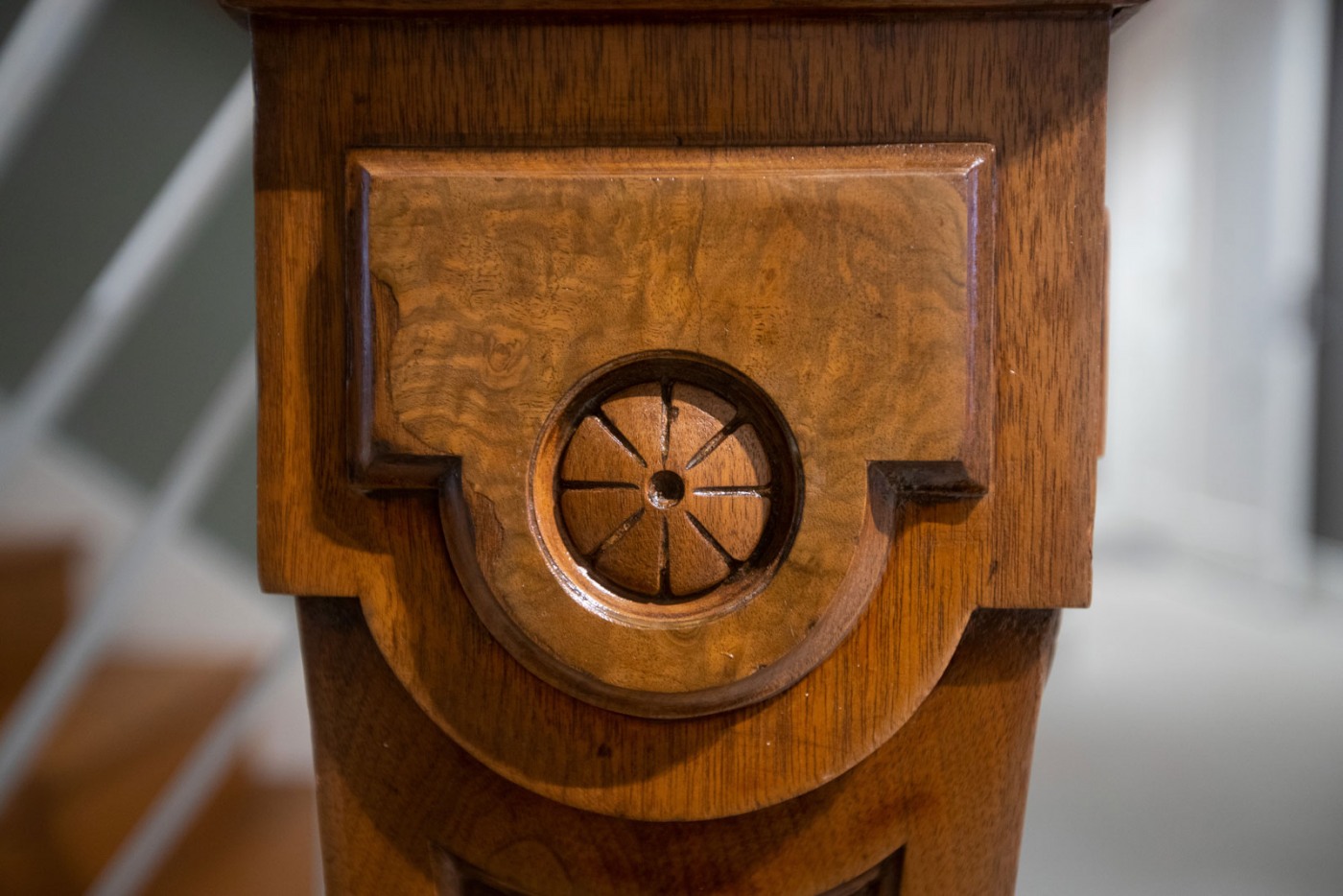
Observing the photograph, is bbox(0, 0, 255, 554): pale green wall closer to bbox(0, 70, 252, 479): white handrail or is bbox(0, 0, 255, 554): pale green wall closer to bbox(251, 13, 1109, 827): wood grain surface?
bbox(0, 70, 252, 479): white handrail

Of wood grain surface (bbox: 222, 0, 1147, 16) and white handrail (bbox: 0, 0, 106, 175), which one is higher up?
white handrail (bbox: 0, 0, 106, 175)

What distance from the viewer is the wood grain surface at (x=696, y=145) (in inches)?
19.2

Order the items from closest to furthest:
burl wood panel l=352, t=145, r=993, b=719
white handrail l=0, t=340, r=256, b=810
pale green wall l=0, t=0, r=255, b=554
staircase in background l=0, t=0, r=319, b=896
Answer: burl wood panel l=352, t=145, r=993, b=719 < white handrail l=0, t=340, r=256, b=810 < staircase in background l=0, t=0, r=319, b=896 < pale green wall l=0, t=0, r=255, b=554

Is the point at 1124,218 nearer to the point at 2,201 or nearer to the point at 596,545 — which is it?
the point at 2,201

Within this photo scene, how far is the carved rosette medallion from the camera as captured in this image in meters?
0.48

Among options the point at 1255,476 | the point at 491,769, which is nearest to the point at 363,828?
the point at 491,769

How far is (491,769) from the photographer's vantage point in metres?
0.52

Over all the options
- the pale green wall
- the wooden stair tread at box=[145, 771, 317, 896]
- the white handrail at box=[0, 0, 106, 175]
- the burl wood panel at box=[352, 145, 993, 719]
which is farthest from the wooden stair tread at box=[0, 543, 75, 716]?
the burl wood panel at box=[352, 145, 993, 719]

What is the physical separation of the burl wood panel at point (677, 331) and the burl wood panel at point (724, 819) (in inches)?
4.8

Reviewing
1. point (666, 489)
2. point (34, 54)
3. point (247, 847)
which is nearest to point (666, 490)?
point (666, 489)

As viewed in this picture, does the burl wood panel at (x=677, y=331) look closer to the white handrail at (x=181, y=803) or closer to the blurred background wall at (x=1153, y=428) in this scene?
the white handrail at (x=181, y=803)

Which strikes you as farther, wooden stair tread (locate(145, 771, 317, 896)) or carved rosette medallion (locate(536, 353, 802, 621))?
wooden stair tread (locate(145, 771, 317, 896))

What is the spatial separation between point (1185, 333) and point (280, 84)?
3668 millimetres

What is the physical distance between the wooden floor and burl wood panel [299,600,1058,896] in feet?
3.18
